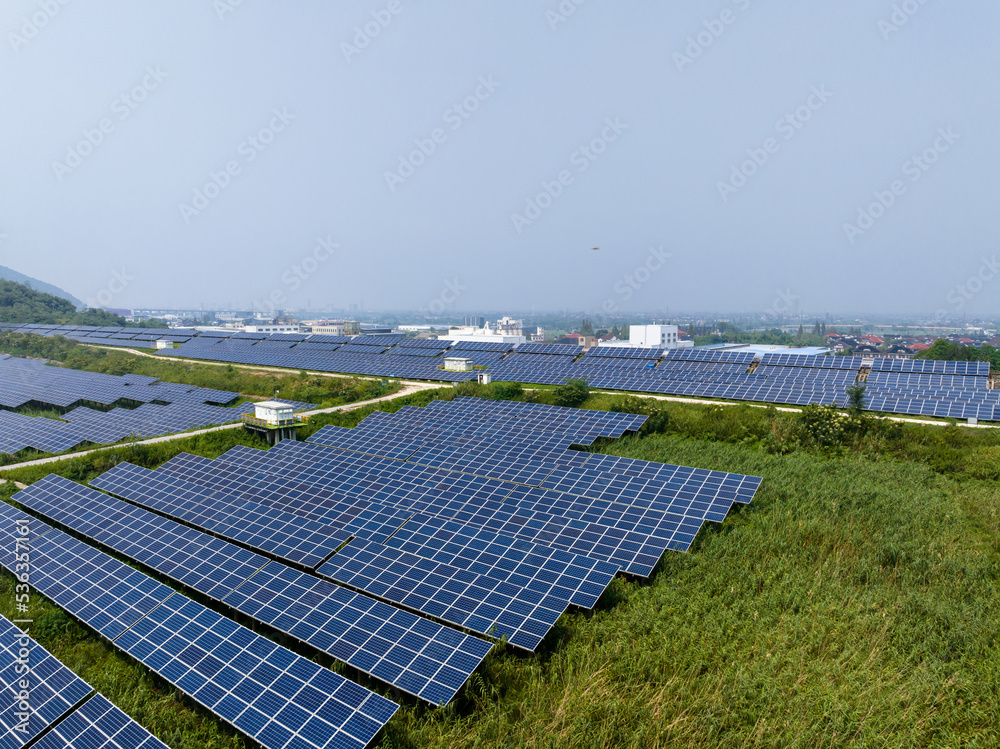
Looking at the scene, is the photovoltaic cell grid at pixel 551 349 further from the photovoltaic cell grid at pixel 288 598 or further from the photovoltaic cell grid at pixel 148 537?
the photovoltaic cell grid at pixel 288 598

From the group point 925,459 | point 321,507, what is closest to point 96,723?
point 321,507

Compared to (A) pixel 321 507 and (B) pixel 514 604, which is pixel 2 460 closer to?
(A) pixel 321 507

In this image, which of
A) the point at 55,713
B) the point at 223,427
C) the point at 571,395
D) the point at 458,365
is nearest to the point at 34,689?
the point at 55,713

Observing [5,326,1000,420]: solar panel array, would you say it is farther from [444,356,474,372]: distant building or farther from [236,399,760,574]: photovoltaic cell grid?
[236,399,760,574]: photovoltaic cell grid

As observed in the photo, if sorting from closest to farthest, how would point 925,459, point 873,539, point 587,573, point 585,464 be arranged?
1. point 587,573
2. point 873,539
3. point 585,464
4. point 925,459

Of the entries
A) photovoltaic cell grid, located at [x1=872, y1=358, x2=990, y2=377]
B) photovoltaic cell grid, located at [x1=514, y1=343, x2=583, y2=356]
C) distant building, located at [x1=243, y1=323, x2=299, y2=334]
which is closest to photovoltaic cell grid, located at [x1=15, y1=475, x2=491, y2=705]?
photovoltaic cell grid, located at [x1=514, y1=343, x2=583, y2=356]

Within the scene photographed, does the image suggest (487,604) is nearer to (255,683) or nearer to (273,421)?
(255,683)
